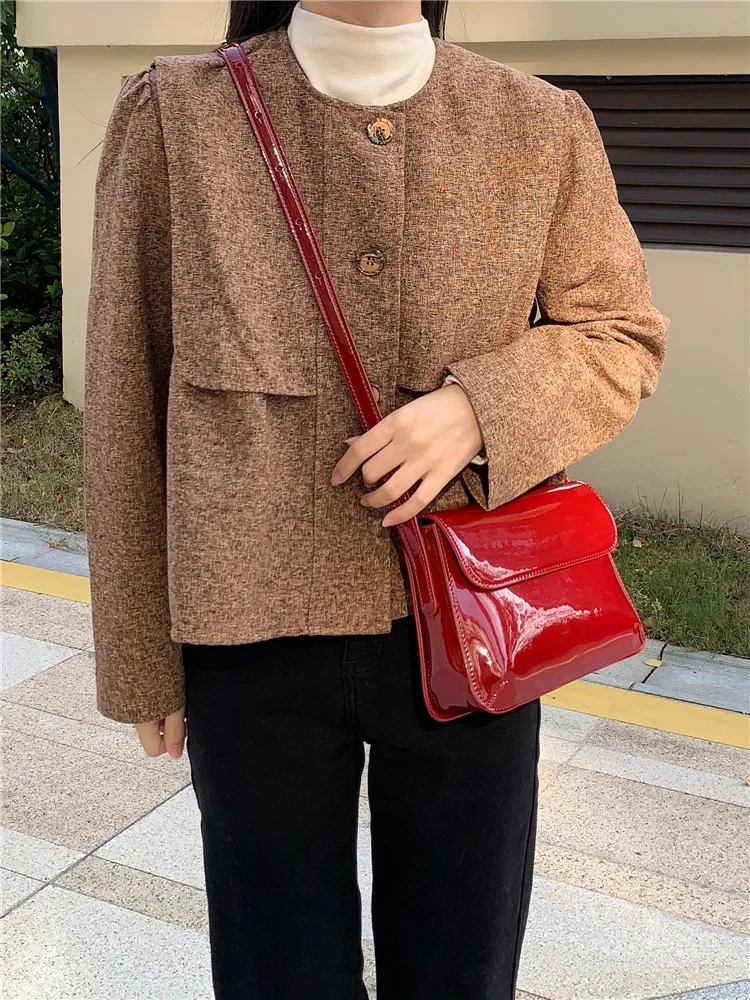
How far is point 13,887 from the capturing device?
2592mm

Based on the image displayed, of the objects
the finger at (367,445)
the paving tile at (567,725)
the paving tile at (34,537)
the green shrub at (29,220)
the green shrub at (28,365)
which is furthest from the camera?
the green shrub at (29,220)

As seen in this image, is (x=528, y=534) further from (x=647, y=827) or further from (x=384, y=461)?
(x=647, y=827)

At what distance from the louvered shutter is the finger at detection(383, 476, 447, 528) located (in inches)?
166

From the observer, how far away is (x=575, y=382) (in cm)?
129

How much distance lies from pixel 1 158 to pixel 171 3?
2.68 m

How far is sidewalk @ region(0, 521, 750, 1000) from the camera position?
2.32 meters

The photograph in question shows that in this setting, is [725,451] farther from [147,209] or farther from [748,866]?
[147,209]

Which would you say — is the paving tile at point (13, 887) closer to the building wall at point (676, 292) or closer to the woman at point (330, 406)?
the woman at point (330, 406)

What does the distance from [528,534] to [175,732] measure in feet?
1.74

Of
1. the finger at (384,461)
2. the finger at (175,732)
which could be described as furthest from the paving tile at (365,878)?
the finger at (384,461)

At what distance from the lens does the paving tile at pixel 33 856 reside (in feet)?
8.72

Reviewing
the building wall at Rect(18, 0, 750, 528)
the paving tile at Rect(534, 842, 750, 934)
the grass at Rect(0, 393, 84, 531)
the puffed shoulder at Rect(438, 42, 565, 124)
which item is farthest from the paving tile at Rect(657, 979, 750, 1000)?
the grass at Rect(0, 393, 84, 531)

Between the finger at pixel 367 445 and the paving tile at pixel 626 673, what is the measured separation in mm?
2775

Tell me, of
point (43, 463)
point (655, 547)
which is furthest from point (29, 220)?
point (655, 547)
